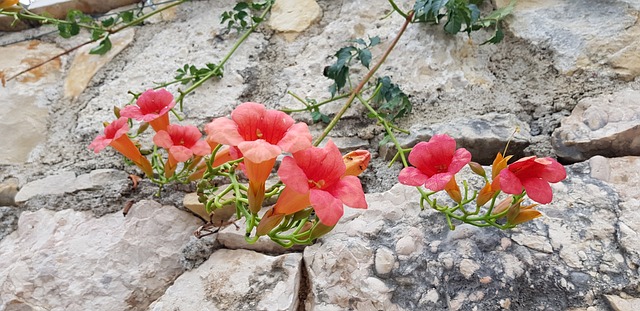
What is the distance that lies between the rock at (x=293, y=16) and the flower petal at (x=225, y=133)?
69cm

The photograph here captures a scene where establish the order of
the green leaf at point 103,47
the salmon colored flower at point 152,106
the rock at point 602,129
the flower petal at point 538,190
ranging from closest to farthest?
the flower petal at point 538,190 → the rock at point 602,129 → the salmon colored flower at point 152,106 → the green leaf at point 103,47

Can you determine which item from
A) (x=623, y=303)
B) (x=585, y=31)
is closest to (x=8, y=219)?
(x=623, y=303)

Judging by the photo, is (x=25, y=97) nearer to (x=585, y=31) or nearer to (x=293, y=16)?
(x=293, y=16)

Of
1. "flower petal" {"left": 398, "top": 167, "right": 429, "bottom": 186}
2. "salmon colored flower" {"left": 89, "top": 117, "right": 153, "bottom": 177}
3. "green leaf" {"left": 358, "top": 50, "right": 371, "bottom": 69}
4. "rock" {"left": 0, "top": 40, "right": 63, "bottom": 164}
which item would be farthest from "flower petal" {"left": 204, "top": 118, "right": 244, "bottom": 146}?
"rock" {"left": 0, "top": 40, "right": 63, "bottom": 164}

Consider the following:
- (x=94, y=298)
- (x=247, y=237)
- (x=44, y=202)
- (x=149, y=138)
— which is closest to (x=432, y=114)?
(x=247, y=237)

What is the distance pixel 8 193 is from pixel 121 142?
1.21ft

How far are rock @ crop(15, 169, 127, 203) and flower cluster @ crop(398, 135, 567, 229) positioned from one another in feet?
2.19

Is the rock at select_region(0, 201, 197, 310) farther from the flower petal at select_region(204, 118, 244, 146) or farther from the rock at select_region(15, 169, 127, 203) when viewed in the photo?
the flower petal at select_region(204, 118, 244, 146)

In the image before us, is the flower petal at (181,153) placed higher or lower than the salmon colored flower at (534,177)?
lower

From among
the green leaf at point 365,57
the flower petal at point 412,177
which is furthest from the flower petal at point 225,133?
the green leaf at point 365,57

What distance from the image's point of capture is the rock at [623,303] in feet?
2.16

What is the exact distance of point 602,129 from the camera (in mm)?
862

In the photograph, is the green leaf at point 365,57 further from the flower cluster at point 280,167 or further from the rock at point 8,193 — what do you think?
the rock at point 8,193

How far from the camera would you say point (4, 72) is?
136 centimetres
